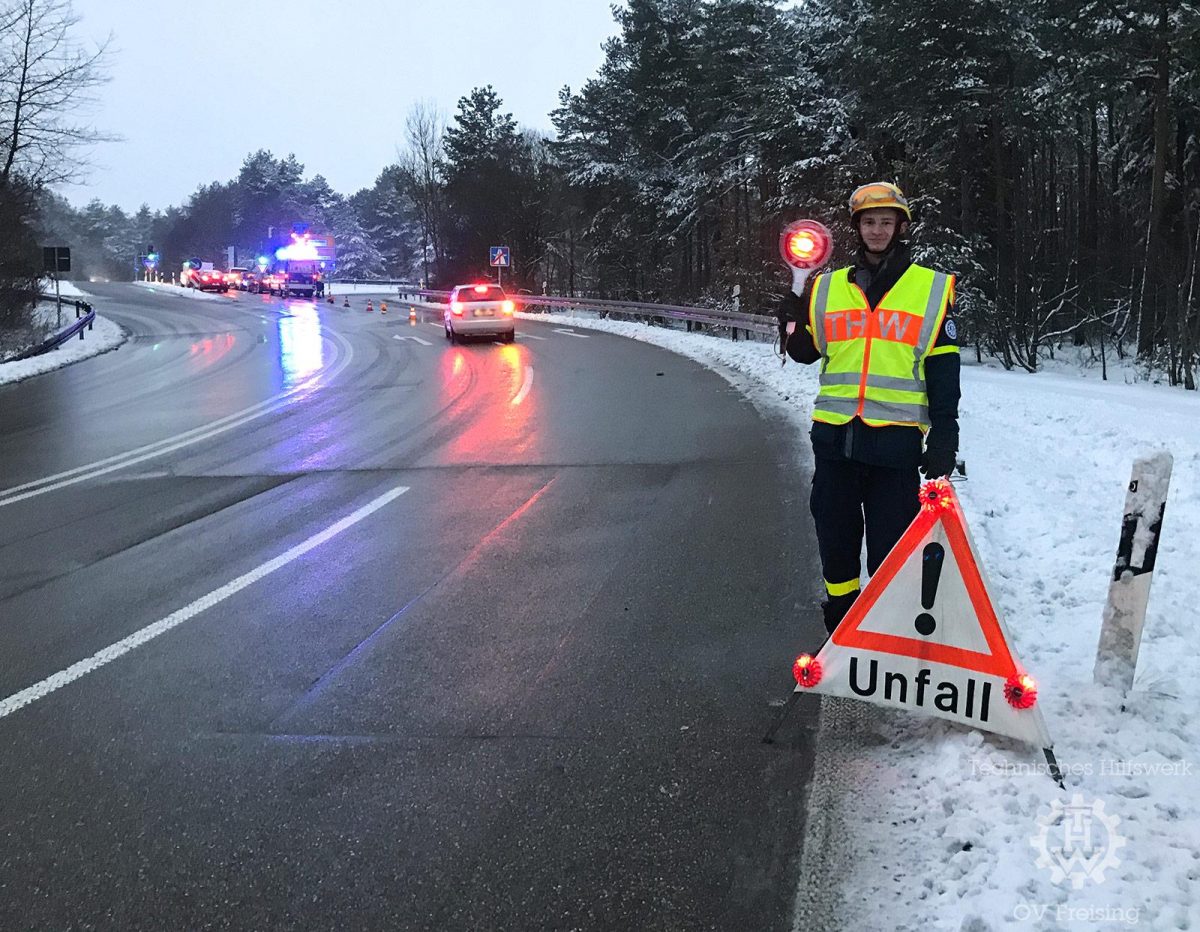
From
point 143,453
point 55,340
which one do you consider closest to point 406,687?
point 143,453

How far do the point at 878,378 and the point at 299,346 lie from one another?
2375 cm

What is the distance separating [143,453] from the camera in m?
10.1

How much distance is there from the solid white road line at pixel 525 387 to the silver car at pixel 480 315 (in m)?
7.45

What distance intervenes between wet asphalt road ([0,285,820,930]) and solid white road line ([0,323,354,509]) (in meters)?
0.08

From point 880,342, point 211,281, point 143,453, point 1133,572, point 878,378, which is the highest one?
point 211,281

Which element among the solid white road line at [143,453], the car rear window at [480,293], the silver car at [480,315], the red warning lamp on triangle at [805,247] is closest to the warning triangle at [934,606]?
the red warning lamp on triangle at [805,247]

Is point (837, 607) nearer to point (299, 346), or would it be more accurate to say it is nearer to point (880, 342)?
point (880, 342)

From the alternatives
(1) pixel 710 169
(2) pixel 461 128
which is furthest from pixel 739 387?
(2) pixel 461 128

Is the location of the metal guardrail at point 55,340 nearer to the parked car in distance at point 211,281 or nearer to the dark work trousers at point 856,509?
the dark work trousers at point 856,509

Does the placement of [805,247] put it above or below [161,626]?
above

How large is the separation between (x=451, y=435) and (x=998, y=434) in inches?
244

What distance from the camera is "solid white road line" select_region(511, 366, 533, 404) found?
1385 centimetres

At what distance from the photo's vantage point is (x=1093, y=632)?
429cm

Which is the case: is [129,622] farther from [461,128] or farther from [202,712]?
[461,128]
